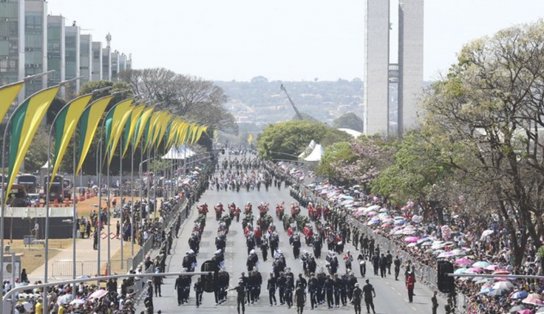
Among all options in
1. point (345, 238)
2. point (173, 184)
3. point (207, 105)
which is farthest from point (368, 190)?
point (207, 105)

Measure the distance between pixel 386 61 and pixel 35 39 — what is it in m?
57.9

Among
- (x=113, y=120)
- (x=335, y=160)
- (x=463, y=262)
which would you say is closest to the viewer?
(x=463, y=262)

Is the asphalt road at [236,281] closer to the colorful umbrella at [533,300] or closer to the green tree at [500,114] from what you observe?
the green tree at [500,114]

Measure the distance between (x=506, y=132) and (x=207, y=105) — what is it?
143 metres

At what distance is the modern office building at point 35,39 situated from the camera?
149m

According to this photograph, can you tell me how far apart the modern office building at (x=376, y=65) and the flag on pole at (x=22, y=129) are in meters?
159

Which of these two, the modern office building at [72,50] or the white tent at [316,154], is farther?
the modern office building at [72,50]

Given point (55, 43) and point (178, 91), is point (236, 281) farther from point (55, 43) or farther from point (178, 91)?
point (178, 91)

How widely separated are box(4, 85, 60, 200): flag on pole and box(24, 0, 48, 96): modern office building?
116707mm

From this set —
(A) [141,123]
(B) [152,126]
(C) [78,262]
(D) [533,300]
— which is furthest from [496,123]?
(B) [152,126]

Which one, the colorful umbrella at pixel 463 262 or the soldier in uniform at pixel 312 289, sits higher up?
the colorful umbrella at pixel 463 262

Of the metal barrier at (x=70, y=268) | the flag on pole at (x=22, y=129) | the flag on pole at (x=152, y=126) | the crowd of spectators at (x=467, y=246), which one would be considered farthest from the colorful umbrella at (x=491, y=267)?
the flag on pole at (x=152, y=126)

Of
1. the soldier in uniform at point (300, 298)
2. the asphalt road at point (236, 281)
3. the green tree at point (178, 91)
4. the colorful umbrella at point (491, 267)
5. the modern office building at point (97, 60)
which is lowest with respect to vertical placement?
the asphalt road at point (236, 281)

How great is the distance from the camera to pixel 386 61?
19275 cm
